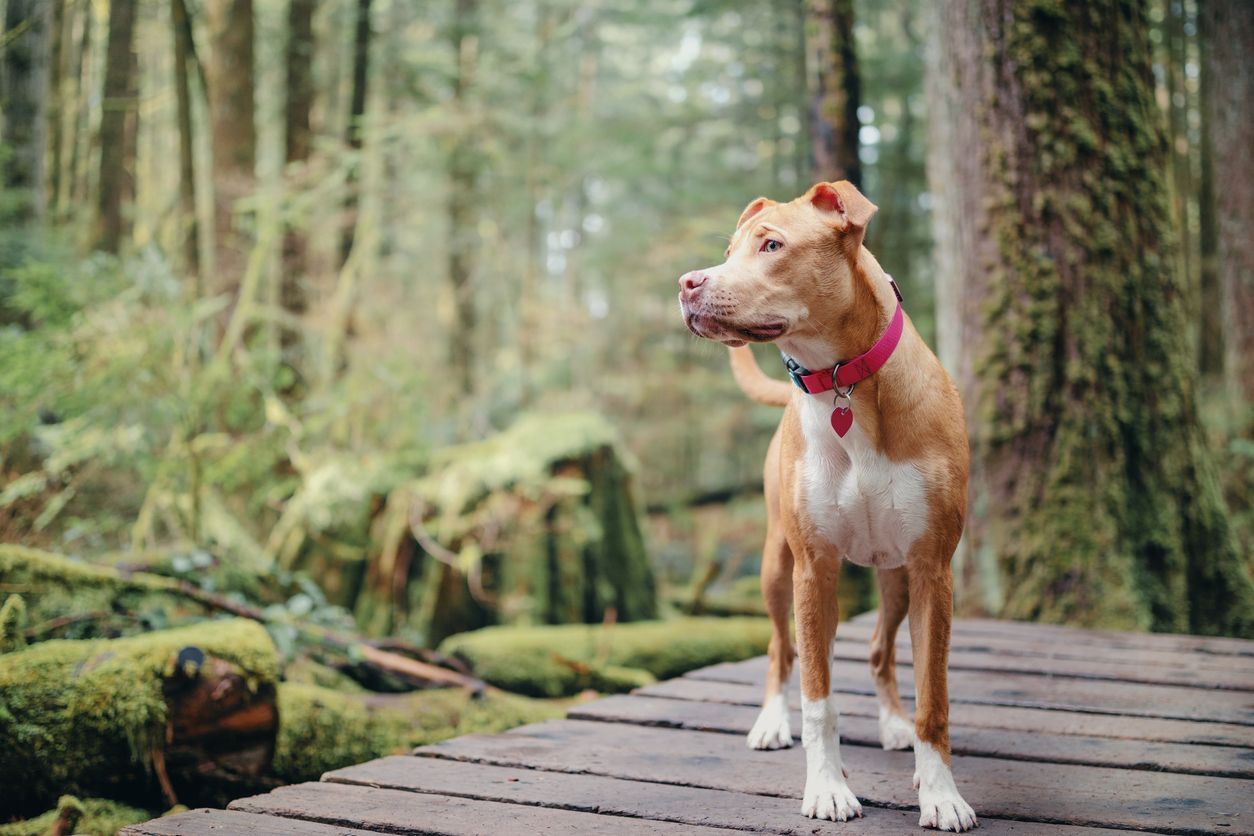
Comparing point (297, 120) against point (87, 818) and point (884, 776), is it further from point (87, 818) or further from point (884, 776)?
point (884, 776)

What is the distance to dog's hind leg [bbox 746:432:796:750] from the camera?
123 inches

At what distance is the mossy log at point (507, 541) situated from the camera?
25.8 feet

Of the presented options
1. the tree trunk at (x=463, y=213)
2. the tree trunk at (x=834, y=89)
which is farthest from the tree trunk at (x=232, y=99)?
the tree trunk at (x=834, y=89)

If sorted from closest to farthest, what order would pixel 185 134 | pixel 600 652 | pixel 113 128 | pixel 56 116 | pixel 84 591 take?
pixel 84 591 → pixel 600 652 → pixel 185 134 → pixel 113 128 → pixel 56 116

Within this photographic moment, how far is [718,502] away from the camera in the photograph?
16.6 meters

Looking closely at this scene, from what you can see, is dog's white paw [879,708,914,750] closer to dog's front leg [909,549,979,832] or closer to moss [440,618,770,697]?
dog's front leg [909,549,979,832]

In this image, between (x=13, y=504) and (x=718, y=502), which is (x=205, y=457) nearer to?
(x=13, y=504)

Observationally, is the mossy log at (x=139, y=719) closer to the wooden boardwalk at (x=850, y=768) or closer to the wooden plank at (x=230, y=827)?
the wooden boardwalk at (x=850, y=768)

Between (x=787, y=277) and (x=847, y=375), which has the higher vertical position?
(x=787, y=277)

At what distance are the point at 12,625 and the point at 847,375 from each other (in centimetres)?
370

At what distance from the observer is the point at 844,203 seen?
2482 mm

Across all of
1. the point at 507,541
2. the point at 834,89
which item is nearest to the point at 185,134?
the point at 507,541

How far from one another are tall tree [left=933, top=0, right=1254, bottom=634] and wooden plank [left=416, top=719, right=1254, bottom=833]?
238 cm

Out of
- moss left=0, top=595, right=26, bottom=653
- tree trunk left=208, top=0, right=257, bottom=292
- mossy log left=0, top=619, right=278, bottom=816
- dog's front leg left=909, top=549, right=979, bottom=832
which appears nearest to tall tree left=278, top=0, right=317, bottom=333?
tree trunk left=208, top=0, right=257, bottom=292
